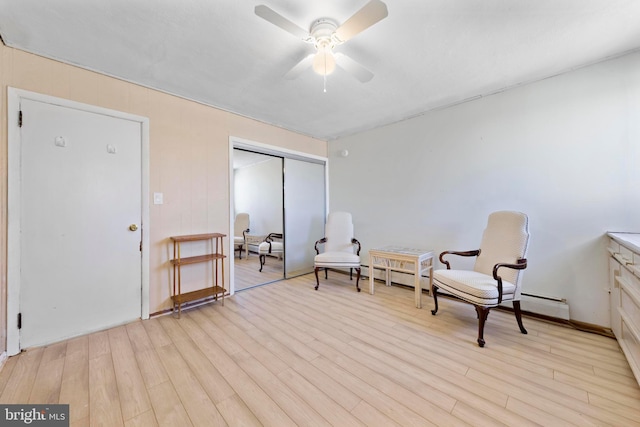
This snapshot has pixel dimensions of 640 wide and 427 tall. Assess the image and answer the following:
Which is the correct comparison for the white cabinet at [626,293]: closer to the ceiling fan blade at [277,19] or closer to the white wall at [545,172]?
the white wall at [545,172]

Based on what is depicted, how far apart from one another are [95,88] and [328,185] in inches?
131

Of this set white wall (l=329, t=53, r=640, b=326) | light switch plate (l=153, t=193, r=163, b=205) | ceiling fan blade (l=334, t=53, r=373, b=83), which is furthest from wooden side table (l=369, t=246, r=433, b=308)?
light switch plate (l=153, t=193, r=163, b=205)

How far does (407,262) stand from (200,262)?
2.57 meters

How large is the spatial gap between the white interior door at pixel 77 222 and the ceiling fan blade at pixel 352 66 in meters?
2.16

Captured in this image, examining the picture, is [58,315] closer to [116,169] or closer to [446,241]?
[116,169]

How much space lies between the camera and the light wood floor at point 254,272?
12.4 feet

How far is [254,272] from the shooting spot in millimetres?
4391

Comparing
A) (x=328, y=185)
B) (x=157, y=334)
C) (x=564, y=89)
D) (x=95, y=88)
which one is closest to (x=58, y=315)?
(x=157, y=334)

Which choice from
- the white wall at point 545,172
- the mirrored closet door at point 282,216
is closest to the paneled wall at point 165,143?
the mirrored closet door at point 282,216

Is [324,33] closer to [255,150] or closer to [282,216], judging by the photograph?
[255,150]

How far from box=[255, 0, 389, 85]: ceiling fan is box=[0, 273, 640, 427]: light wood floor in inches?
87.6

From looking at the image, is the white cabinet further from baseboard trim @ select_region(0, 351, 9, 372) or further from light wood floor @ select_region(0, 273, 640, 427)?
baseboard trim @ select_region(0, 351, 9, 372)

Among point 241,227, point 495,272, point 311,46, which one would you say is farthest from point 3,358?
point 241,227

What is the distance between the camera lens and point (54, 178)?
205cm
